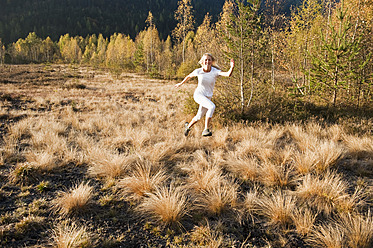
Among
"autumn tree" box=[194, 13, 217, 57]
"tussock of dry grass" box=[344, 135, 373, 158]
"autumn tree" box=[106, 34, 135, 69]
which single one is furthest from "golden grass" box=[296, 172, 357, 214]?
"autumn tree" box=[106, 34, 135, 69]

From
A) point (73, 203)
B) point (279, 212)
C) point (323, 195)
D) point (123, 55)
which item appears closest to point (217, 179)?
point (279, 212)

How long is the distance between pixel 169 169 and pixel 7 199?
2611 mm

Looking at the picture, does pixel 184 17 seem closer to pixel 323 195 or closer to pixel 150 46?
pixel 150 46

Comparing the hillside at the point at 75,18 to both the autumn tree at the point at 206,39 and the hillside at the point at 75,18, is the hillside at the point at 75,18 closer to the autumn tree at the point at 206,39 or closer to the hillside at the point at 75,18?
the hillside at the point at 75,18

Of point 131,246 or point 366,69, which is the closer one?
point 131,246

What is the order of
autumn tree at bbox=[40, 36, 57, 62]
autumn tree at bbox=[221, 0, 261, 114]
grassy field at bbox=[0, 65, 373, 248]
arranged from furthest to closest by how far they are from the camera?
autumn tree at bbox=[40, 36, 57, 62] < autumn tree at bbox=[221, 0, 261, 114] < grassy field at bbox=[0, 65, 373, 248]

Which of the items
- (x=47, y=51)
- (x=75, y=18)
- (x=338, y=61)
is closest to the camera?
(x=338, y=61)

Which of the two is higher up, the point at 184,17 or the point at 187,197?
the point at 184,17

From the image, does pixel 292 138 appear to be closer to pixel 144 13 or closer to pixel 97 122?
pixel 97 122

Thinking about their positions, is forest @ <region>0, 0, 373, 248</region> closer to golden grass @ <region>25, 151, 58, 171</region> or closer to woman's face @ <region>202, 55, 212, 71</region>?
golden grass @ <region>25, 151, 58, 171</region>

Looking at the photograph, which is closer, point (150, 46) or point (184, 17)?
point (184, 17)

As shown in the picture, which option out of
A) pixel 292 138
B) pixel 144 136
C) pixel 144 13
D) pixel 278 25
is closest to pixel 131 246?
pixel 144 136

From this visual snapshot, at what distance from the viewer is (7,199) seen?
3316mm

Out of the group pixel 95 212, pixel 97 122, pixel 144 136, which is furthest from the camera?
pixel 97 122
